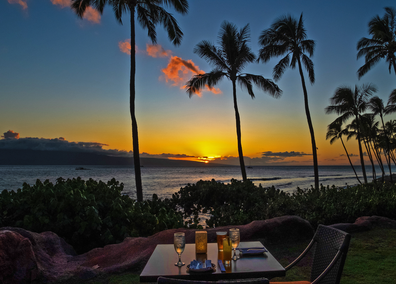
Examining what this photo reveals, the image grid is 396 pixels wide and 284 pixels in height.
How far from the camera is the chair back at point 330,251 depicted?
2.13 metres

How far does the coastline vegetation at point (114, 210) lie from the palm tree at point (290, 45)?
8.18 metres

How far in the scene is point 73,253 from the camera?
456 centimetres

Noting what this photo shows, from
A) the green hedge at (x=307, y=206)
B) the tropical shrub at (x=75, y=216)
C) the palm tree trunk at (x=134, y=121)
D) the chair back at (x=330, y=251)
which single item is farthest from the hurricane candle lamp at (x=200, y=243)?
the palm tree trunk at (x=134, y=121)

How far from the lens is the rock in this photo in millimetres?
3277

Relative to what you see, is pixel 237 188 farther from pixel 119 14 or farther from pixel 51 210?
pixel 119 14

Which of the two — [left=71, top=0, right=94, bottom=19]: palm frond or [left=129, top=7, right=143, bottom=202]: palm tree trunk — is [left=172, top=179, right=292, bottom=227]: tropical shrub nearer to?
[left=129, top=7, right=143, bottom=202]: palm tree trunk

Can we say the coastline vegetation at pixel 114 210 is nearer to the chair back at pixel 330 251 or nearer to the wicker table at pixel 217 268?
the wicker table at pixel 217 268

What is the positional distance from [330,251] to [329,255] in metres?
0.04

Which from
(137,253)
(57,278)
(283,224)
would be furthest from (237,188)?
(57,278)

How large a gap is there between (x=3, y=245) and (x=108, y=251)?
62.4 inches

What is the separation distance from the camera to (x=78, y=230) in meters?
4.88

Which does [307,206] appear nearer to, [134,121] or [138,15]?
[134,121]

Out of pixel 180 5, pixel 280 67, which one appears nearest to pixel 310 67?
pixel 280 67

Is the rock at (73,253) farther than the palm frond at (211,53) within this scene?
No
